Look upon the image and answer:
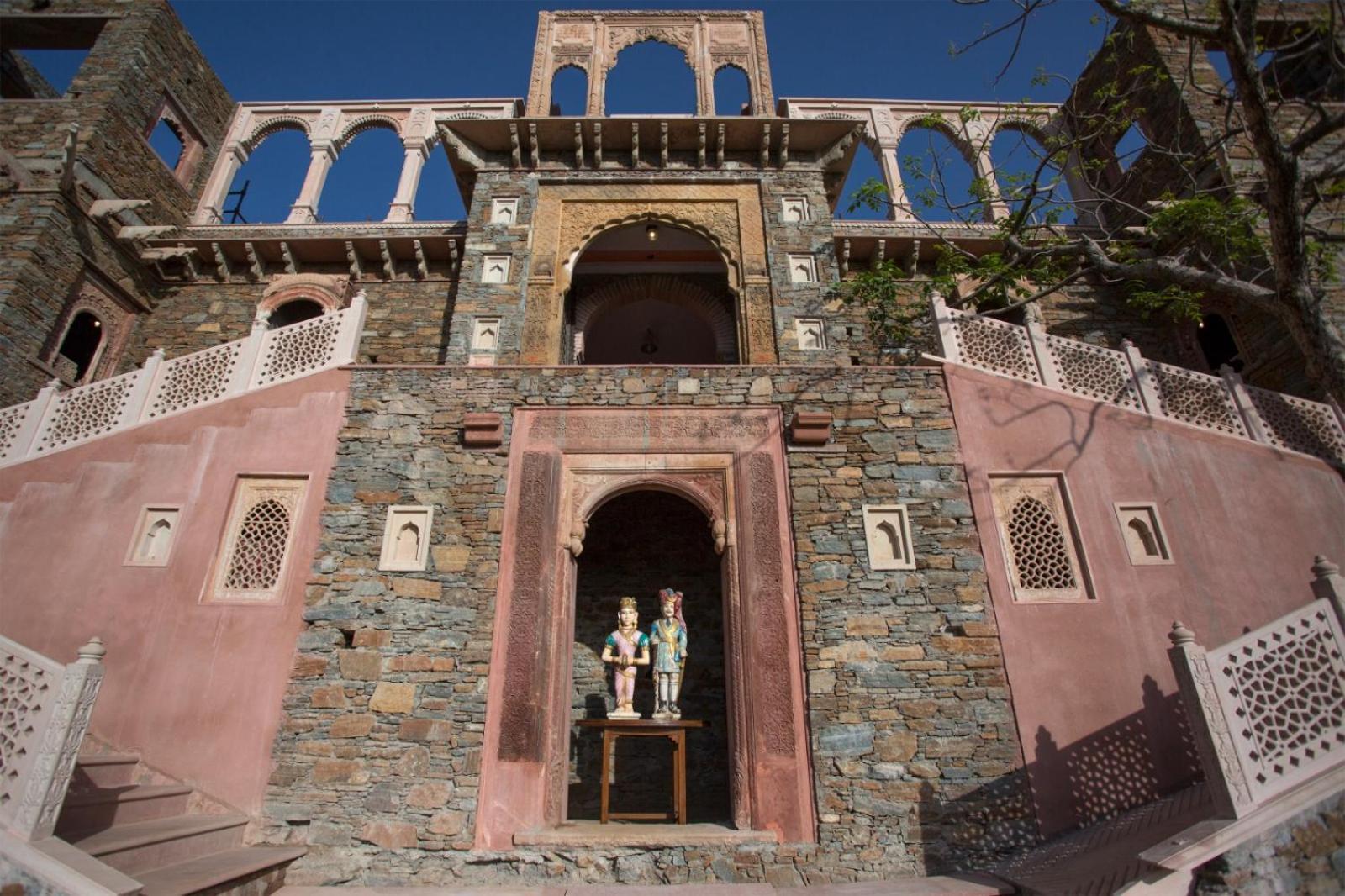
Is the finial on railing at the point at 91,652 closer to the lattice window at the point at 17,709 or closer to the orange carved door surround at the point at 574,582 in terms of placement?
the lattice window at the point at 17,709

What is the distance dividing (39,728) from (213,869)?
146cm

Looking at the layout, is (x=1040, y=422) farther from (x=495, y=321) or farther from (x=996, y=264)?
(x=495, y=321)

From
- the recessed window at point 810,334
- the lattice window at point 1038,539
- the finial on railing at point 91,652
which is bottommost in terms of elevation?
the finial on railing at point 91,652

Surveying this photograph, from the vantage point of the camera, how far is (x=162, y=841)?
14.6 feet

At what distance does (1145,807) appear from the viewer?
17.4 ft

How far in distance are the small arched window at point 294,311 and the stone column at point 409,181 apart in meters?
2.10

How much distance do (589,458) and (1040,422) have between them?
16.0 ft

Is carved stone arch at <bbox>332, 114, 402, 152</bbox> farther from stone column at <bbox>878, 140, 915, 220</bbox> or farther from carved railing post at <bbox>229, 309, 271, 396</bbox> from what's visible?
stone column at <bbox>878, 140, 915, 220</bbox>

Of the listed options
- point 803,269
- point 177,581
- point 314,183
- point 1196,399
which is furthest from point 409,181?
point 1196,399

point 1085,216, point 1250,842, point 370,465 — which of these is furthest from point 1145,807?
point 1085,216

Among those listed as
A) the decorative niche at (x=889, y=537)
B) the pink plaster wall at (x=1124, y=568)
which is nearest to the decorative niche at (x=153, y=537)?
the decorative niche at (x=889, y=537)

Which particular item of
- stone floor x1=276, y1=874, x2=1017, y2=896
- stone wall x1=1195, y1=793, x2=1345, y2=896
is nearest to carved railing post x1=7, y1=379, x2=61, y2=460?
stone floor x1=276, y1=874, x2=1017, y2=896

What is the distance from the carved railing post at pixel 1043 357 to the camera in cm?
731

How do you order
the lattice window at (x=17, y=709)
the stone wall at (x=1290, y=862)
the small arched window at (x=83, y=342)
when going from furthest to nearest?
the small arched window at (x=83, y=342)
the lattice window at (x=17, y=709)
the stone wall at (x=1290, y=862)
